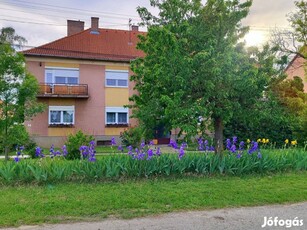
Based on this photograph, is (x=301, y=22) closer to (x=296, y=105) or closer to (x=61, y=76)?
(x=296, y=105)

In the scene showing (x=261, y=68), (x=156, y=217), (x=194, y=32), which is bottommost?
(x=156, y=217)

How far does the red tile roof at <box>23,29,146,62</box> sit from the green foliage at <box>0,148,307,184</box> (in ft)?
56.0

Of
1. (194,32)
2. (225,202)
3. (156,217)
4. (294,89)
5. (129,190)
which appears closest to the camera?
(156,217)

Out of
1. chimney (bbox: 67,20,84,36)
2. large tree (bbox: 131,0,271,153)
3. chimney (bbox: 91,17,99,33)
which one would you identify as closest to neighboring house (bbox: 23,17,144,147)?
chimney (bbox: 67,20,84,36)

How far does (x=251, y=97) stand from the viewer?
8.10 meters

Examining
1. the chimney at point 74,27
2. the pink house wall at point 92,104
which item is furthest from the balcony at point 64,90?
the chimney at point 74,27

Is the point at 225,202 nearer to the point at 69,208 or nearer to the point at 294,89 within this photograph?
the point at 69,208

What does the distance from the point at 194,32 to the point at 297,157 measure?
4937 mm

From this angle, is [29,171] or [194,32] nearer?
[29,171]

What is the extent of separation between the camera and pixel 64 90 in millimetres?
23000

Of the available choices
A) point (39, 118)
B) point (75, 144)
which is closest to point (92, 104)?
point (39, 118)

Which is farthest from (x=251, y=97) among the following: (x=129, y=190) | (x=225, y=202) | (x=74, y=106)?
(x=74, y=106)

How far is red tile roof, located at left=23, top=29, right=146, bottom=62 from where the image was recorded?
77.3 ft

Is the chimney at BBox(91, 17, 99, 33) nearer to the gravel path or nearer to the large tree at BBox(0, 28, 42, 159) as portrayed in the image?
the large tree at BBox(0, 28, 42, 159)
